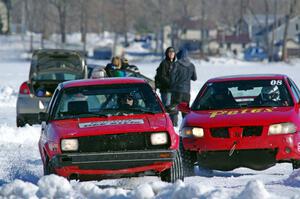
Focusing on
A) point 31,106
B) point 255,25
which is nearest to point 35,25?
point 255,25

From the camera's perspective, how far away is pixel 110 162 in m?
9.90

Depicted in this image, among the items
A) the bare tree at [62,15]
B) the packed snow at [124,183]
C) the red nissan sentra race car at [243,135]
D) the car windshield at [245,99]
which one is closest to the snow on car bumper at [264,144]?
the red nissan sentra race car at [243,135]

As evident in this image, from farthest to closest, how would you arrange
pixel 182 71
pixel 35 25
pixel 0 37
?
pixel 35 25 → pixel 0 37 → pixel 182 71

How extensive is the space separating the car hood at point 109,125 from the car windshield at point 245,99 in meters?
1.98

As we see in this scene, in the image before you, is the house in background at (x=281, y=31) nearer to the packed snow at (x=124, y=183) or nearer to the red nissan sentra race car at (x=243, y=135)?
the packed snow at (x=124, y=183)

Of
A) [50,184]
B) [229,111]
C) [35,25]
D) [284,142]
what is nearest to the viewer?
[50,184]

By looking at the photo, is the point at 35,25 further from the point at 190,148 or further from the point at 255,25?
the point at 190,148

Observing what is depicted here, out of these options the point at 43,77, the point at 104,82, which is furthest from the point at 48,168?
the point at 43,77

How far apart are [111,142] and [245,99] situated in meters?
3.63

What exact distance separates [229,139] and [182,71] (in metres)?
6.65

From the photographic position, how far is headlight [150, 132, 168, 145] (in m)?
10.0

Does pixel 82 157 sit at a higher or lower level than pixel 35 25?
higher

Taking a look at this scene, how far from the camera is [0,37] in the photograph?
10262 centimetres

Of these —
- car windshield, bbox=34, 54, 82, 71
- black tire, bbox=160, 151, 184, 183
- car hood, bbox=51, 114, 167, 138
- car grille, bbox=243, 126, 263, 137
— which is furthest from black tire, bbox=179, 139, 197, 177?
car windshield, bbox=34, 54, 82, 71
